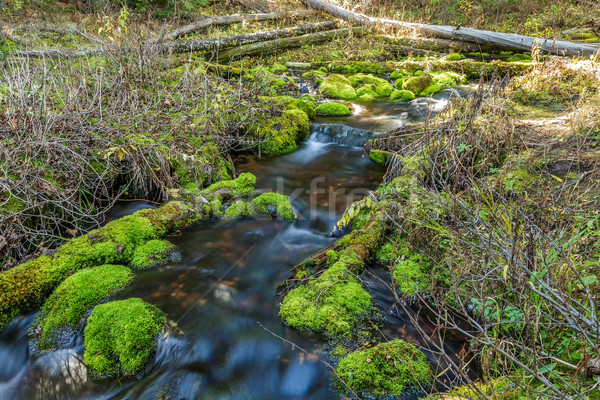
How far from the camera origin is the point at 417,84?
32.6 ft

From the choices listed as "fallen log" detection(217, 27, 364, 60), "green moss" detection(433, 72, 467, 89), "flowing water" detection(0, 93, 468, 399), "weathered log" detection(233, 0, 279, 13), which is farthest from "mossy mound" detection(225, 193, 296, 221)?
"weathered log" detection(233, 0, 279, 13)

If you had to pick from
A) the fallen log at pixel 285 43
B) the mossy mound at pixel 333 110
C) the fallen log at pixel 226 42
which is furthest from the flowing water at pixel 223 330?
the fallen log at pixel 285 43

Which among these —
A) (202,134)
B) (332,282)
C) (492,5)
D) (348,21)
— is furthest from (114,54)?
(492,5)

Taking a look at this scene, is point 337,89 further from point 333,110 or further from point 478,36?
point 478,36

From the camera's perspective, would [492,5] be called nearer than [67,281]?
No

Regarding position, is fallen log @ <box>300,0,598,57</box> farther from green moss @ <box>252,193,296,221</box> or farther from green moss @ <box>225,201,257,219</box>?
green moss @ <box>225,201,257,219</box>

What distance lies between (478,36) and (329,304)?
12.1 m

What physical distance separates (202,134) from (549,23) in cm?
1549

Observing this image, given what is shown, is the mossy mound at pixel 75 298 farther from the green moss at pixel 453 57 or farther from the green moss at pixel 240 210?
the green moss at pixel 453 57

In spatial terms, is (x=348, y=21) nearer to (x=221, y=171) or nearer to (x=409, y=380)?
(x=221, y=171)

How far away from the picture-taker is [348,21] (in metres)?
14.7

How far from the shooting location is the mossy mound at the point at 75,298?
3.20m

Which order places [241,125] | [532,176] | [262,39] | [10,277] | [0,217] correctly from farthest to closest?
1. [262,39]
2. [241,125]
3. [532,176]
4. [0,217]
5. [10,277]

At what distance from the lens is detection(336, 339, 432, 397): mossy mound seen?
2639mm
